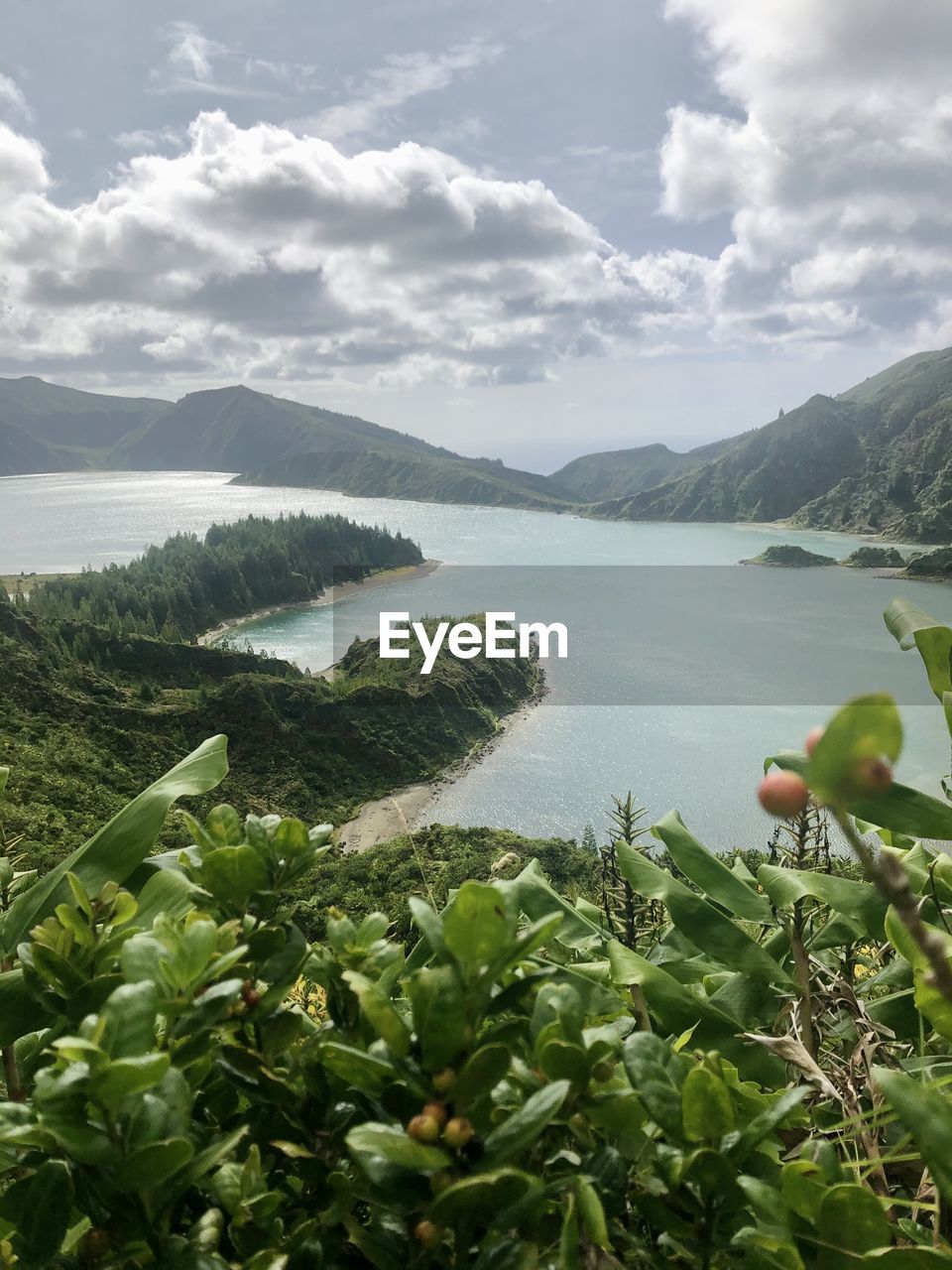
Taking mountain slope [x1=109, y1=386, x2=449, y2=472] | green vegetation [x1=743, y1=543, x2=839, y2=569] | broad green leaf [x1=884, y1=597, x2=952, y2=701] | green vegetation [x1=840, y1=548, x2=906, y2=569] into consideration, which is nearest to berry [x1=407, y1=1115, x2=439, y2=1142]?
broad green leaf [x1=884, y1=597, x2=952, y2=701]

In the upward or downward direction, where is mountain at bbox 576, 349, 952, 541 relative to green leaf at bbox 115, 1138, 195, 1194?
upward

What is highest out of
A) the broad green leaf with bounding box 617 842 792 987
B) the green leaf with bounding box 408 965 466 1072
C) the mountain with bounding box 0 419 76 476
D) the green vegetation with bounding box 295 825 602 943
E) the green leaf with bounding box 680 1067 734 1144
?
the mountain with bounding box 0 419 76 476

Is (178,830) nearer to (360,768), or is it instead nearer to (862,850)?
(360,768)

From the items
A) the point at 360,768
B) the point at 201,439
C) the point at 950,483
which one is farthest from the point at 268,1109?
the point at 201,439

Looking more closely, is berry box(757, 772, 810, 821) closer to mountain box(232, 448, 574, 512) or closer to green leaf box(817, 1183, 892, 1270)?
green leaf box(817, 1183, 892, 1270)

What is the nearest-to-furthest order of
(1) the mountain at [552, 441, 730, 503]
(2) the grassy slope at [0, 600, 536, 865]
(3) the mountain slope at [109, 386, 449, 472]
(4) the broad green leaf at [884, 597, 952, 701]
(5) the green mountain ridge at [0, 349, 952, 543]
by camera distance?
(4) the broad green leaf at [884, 597, 952, 701], (2) the grassy slope at [0, 600, 536, 865], (5) the green mountain ridge at [0, 349, 952, 543], (1) the mountain at [552, 441, 730, 503], (3) the mountain slope at [109, 386, 449, 472]

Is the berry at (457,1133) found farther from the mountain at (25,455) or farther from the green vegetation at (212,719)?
the mountain at (25,455)
